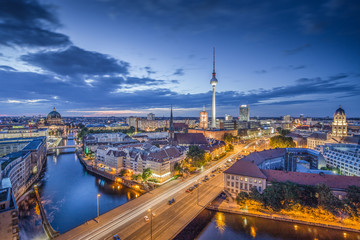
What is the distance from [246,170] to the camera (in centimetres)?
4028

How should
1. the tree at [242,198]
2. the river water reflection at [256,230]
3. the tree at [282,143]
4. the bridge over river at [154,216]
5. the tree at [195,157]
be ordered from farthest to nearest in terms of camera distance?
the tree at [282,143] < the tree at [195,157] < the tree at [242,198] < the river water reflection at [256,230] < the bridge over river at [154,216]

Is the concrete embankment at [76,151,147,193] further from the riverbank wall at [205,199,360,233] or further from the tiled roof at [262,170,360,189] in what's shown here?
the tiled roof at [262,170,360,189]

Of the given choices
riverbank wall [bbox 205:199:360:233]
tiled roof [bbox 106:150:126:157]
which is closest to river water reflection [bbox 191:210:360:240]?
riverbank wall [bbox 205:199:360:233]

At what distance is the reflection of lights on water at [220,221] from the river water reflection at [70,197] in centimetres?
1999

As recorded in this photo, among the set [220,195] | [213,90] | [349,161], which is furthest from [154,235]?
[213,90]

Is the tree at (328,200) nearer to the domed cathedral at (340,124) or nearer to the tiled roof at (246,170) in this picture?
the tiled roof at (246,170)

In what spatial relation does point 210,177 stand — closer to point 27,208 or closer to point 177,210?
point 177,210

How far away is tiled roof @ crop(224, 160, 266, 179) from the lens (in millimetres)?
38594

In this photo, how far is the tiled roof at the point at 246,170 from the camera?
3859cm

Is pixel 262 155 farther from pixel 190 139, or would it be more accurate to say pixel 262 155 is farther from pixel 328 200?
pixel 190 139

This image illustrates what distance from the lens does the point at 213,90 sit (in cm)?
15788

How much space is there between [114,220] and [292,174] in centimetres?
3419

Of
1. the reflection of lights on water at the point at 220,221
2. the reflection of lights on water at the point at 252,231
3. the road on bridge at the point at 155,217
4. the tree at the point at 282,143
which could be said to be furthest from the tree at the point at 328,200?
the tree at the point at 282,143

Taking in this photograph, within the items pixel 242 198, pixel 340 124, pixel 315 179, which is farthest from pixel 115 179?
pixel 340 124
